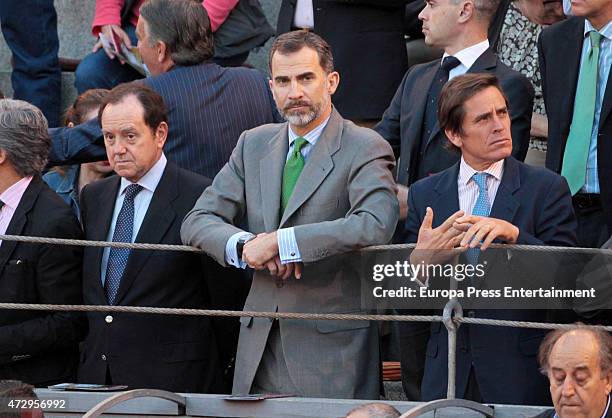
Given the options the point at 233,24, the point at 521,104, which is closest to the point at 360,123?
the point at 233,24

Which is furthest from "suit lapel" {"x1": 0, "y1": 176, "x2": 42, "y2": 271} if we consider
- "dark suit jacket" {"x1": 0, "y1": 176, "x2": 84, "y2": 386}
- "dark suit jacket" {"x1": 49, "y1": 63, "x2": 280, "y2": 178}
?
"dark suit jacket" {"x1": 49, "y1": 63, "x2": 280, "y2": 178}

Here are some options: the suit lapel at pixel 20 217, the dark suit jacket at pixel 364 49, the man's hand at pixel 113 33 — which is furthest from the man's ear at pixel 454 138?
the man's hand at pixel 113 33

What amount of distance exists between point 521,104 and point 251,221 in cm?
126

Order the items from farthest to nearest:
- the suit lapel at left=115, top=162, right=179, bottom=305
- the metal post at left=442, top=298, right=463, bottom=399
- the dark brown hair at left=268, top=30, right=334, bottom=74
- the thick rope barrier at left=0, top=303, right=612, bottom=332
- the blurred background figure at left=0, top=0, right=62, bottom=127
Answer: the blurred background figure at left=0, top=0, right=62, bottom=127
the suit lapel at left=115, top=162, right=179, bottom=305
the dark brown hair at left=268, top=30, right=334, bottom=74
the metal post at left=442, top=298, right=463, bottom=399
the thick rope barrier at left=0, top=303, right=612, bottom=332

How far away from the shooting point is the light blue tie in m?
5.43

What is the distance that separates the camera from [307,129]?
18.8ft

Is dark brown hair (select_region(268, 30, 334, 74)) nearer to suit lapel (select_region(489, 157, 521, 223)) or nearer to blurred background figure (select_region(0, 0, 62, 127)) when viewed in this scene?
suit lapel (select_region(489, 157, 521, 223))

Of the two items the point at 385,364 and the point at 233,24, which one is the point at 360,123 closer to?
the point at 233,24

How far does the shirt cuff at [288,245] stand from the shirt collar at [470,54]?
1.39 metres

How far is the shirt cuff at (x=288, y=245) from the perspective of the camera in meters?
5.41

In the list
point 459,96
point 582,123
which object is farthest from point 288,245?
point 582,123

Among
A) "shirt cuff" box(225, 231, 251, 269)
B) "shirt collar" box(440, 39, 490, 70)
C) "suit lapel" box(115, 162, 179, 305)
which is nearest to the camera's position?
"shirt cuff" box(225, 231, 251, 269)

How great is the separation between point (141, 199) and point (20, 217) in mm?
506

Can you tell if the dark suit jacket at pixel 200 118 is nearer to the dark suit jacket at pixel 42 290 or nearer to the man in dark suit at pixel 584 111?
the dark suit jacket at pixel 42 290
